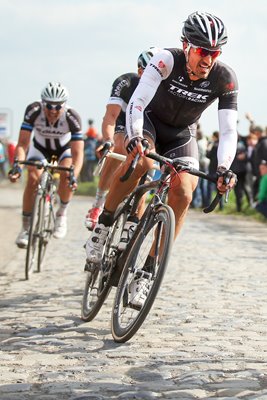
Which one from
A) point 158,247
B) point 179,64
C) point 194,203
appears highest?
point 179,64

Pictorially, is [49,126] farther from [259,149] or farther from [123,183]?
[259,149]

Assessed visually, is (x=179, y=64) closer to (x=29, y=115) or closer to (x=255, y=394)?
(x=255, y=394)

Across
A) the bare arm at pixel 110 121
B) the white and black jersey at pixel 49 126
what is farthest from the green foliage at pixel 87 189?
the bare arm at pixel 110 121

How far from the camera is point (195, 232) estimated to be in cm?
1908

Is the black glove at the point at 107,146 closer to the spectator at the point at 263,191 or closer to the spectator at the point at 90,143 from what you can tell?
the spectator at the point at 263,191

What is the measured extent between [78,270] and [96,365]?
20.1ft

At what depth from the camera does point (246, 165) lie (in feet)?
77.5

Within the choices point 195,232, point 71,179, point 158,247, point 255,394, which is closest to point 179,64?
point 158,247

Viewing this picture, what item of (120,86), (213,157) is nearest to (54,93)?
(120,86)

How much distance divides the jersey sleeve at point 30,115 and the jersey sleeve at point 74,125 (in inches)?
15.0

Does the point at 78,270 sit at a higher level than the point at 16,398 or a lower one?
lower

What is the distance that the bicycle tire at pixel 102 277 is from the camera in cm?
729

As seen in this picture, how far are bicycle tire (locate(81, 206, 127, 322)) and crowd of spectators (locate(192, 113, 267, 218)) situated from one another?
36.1 ft

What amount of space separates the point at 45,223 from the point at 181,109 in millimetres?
5015
